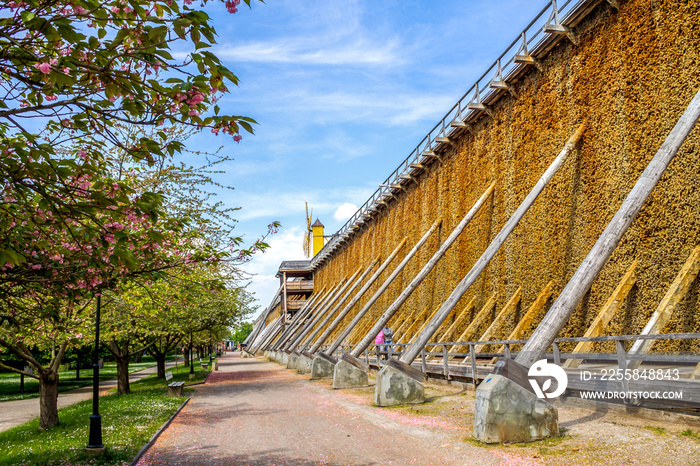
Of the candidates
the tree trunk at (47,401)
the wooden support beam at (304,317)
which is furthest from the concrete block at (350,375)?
the wooden support beam at (304,317)

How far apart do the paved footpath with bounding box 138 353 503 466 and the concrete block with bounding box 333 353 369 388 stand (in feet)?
7.47

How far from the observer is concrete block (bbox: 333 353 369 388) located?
1878 cm

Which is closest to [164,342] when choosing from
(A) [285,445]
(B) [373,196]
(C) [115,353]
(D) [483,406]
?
(C) [115,353]

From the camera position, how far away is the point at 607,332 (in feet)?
41.7

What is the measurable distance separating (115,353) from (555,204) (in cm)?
1843

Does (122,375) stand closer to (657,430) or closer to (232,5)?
(657,430)

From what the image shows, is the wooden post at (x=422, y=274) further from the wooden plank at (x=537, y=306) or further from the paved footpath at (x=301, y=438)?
the wooden plank at (x=537, y=306)

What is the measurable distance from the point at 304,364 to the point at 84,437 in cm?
1680

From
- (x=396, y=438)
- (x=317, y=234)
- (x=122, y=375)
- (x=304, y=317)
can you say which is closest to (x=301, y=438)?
(x=396, y=438)

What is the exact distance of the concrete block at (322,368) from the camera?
23297 millimetres

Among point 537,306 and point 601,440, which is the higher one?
point 537,306

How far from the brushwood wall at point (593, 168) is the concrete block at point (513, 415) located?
4452 mm

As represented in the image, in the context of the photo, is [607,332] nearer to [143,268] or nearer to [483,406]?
[483,406]

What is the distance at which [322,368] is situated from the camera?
23.3 m
